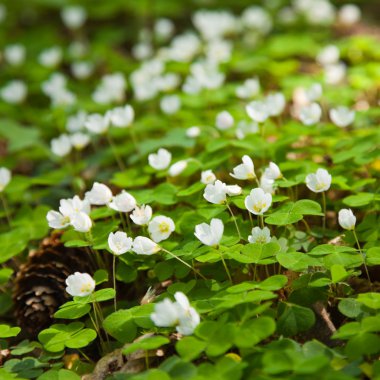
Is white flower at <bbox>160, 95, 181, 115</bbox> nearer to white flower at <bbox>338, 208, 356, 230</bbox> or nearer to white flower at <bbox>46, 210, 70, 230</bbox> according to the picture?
white flower at <bbox>46, 210, 70, 230</bbox>

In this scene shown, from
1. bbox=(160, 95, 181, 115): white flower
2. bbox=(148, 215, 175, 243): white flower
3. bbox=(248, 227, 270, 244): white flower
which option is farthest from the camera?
bbox=(160, 95, 181, 115): white flower

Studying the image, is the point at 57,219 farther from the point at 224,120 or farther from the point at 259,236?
the point at 224,120

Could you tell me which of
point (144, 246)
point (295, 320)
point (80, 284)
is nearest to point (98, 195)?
point (144, 246)

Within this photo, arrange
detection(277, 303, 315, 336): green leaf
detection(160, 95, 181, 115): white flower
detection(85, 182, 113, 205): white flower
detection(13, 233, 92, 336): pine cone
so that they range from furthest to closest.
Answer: detection(160, 95, 181, 115): white flower < detection(85, 182, 113, 205): white flower < detection(13, 233, 92, 336): pine cone < detection(277, 303, 315, 336): green leaf

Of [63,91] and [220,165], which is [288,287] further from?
[63,91]

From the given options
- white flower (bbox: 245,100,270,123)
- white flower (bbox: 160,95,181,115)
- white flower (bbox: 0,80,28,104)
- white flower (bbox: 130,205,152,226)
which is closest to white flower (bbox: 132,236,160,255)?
white flower (bbox: 130,205,152,226)

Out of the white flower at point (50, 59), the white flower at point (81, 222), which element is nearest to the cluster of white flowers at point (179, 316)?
the white flower at point (81, 222)
